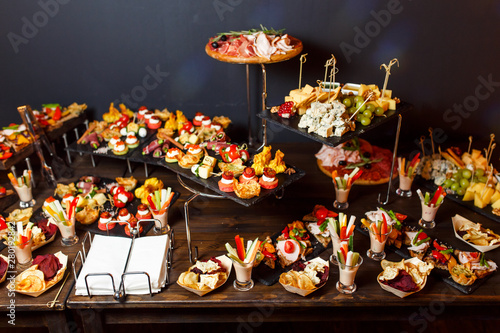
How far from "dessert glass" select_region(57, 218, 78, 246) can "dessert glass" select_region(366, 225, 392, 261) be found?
199cm

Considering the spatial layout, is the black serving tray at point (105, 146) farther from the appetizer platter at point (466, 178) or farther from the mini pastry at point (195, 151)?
the appetizer platter at point (466, 178)

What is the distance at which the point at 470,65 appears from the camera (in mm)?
4324

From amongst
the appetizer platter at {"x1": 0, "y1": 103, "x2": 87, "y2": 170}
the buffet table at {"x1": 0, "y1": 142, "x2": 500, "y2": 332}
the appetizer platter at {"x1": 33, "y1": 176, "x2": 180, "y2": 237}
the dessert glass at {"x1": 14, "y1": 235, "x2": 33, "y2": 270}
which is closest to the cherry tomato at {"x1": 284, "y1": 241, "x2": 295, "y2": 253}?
the buffet table at {"x1": 0, "y1": 142, "x2": 500, "y2": 332}

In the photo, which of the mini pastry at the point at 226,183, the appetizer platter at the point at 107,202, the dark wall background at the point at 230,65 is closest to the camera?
the mini pastry at the point at 226,183

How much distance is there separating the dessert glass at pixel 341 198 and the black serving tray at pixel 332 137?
575 mm

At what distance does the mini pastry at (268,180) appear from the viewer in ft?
10.0

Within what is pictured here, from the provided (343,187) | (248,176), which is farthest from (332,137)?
(343,187)

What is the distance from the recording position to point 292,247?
3.12 meters

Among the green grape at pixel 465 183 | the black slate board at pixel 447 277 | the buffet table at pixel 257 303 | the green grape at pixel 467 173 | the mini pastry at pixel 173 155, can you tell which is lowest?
the buffet table at pixel 257 303

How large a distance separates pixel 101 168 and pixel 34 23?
58.1 inches

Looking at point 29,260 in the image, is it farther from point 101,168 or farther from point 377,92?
point 377,92

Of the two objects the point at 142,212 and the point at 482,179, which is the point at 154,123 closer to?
the point at 142,212

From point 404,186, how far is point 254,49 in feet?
5.17

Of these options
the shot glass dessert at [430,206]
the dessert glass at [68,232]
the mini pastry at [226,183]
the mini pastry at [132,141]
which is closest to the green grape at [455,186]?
the shot glass dessert at [430,206]
